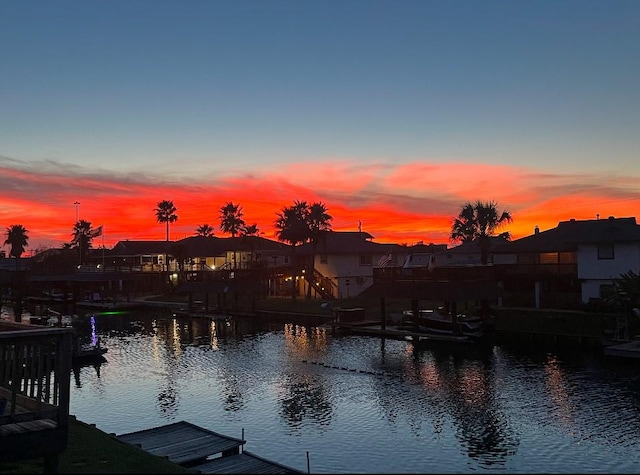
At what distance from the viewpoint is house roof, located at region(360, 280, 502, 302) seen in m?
47.3

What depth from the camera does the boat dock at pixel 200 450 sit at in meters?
17.3

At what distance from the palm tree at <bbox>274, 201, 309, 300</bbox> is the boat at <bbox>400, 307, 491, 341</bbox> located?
28.5m

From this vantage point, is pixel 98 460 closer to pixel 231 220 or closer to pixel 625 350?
pixel 625 350

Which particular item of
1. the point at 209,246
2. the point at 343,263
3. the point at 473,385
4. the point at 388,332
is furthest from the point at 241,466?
the point at 209,246

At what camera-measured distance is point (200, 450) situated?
18.9 meters

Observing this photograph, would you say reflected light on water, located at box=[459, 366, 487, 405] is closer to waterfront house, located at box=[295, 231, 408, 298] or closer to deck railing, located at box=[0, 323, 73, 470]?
deck railing, located at box=[0, 323, 73, 470]

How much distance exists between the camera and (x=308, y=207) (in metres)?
86.6

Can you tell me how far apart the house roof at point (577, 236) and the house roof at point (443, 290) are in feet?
34.9

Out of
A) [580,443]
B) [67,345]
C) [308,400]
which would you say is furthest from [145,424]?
[580,443]

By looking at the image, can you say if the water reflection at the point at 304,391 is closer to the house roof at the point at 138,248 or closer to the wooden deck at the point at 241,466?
the wooden deck at the point at 241,466

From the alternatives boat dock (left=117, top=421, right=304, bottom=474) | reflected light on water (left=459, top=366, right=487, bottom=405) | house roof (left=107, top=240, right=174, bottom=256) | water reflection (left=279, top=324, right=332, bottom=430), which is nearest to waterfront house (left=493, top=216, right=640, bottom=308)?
reflected light on water (left=459, top=366, right=487, bottom=405)

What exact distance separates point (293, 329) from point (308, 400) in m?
28.8

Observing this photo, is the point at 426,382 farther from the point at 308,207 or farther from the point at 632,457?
the point at 308,207

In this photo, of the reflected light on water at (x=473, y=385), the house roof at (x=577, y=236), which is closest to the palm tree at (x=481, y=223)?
the house roof at (x=577, y=236)
